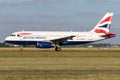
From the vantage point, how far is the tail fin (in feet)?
289

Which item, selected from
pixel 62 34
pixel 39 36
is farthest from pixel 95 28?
pixel 39 36

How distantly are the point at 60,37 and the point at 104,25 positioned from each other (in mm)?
12633

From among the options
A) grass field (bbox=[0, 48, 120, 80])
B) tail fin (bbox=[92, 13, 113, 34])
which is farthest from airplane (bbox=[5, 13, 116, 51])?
grass field (bbox=[0, 48, 120, 80])

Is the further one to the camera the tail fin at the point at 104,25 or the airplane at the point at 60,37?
the tail fin at the point at 104,25

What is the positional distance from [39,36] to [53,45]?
3.98m

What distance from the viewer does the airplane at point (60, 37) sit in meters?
78.4

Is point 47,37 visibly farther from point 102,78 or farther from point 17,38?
point 102,78

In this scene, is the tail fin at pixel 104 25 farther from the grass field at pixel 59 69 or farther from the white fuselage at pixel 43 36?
the grass field at pixel 59 69

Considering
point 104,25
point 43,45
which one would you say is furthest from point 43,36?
point 104,25

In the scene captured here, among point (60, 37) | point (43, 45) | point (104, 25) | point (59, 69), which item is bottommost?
point (59, 69)

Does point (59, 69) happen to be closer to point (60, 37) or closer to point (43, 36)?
point (43, 36)

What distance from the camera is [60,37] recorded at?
3223 inches

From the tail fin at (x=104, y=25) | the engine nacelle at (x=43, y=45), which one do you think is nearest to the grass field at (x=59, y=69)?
the engine nacelle at (x=43, y=45)

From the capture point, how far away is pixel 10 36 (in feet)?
261
